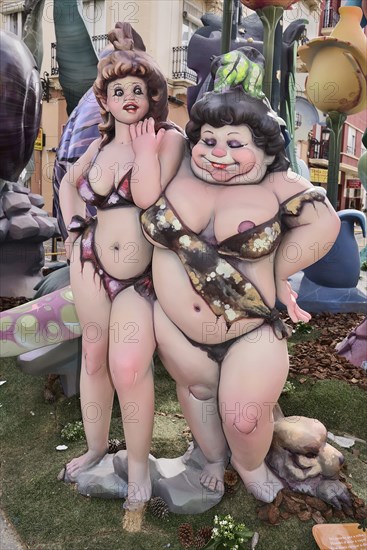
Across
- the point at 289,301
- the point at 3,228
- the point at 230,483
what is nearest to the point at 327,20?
the point at 3,228

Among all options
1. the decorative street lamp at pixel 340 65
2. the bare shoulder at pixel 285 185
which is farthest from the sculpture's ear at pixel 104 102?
the decorative street lamp at pixel 340 65

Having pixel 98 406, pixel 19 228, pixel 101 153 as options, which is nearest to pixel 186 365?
pixel 98 406

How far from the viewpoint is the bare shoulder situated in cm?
195

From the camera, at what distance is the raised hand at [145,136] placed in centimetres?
196

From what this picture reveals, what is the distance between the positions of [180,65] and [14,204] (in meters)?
7.16

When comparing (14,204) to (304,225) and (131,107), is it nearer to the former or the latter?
(131,107)

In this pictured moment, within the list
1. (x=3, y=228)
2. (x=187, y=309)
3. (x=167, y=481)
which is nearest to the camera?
(x=187, y=309)

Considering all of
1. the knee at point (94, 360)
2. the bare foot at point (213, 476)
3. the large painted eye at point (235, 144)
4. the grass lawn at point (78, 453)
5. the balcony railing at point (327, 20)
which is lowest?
the grass lawn at point (78, 453)

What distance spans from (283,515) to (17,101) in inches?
108

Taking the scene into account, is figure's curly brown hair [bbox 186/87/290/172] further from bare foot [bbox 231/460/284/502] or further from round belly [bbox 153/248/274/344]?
bare foot [bbox 231/460/284/502]

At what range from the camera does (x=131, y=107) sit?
200 centimetres

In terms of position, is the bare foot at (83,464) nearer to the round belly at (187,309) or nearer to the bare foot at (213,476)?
the bare foot at (213,476)

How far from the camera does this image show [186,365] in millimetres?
2068

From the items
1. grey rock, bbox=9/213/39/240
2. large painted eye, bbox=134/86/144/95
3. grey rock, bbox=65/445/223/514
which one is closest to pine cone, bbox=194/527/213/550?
grey rock, bbox=65/445/223/514
